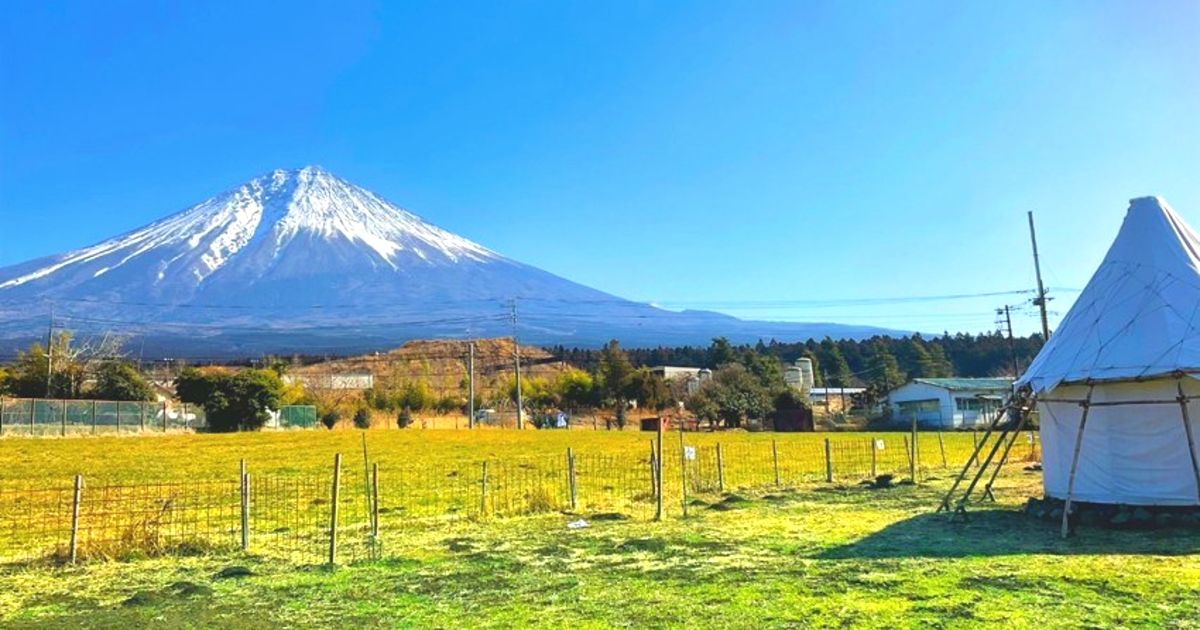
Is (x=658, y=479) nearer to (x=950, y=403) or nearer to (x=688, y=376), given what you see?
(x=950, y=403)

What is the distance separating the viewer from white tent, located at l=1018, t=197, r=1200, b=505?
450 inches

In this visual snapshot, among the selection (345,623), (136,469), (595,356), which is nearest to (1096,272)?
(345,623)

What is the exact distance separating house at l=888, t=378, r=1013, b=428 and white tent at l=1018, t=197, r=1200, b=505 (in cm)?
4326

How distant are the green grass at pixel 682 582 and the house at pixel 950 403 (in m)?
47.0

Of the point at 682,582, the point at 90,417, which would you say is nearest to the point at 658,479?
the point at 682,582

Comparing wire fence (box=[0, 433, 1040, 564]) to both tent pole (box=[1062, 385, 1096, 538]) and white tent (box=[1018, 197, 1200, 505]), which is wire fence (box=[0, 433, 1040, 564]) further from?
white tent (box=[1018, 197, 1200, 505])

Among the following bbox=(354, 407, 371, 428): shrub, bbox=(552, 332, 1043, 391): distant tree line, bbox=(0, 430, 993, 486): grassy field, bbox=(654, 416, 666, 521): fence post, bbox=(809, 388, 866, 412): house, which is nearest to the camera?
bbox=(654, 416, 666, 521): fence post

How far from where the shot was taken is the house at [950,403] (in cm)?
5572

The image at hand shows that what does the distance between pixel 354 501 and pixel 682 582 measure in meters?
10.2

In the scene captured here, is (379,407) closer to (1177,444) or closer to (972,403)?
(972,403)

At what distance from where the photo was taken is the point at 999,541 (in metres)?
10.3

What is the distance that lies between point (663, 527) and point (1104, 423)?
6698mm

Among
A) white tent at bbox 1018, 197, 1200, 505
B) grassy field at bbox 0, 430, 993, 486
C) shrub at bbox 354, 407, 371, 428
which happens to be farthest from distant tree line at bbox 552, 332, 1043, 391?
white tent at bbox 1018, 197, 1200, 505

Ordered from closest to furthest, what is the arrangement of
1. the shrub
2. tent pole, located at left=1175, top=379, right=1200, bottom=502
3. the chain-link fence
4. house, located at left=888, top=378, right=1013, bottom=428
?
tent pole, located at left=1175, top=379, right=1200, bottom=502 < the chain-link fence < house, located at left=888, top=378, right=1013, bottom=428 < the shrub
